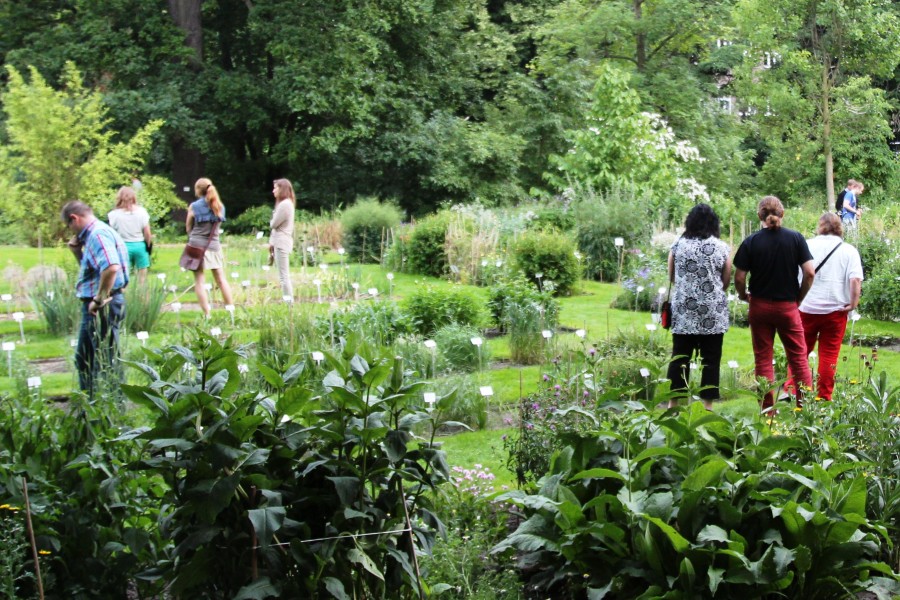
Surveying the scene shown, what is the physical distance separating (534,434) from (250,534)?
204 centimetres

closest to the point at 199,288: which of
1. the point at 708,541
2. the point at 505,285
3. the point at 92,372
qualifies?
the point at 505,285

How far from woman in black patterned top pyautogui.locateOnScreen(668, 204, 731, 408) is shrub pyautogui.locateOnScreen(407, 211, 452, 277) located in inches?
329

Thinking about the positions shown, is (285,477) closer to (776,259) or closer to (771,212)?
(776,259)

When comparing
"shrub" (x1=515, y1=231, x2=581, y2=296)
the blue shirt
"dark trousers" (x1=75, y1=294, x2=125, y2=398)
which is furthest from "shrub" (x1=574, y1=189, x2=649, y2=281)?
"dark trousers" (x1=75, y1=294, x2=125, y2=398)

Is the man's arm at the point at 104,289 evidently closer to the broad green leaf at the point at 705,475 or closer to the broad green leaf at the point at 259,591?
the broad green leaf at the point at 259,591

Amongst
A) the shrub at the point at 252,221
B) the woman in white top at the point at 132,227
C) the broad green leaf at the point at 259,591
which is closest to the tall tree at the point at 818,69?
the shrub at the point at 252,221

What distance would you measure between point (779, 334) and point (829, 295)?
73 cm

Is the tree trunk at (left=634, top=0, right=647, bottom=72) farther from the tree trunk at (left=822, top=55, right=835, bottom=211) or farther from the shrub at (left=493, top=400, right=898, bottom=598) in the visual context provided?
the shrub at (left=493, top=400, right=898, bottom=598)

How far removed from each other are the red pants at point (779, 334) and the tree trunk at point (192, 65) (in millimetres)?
20515

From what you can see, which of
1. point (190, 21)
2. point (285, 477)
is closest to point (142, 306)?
point (285, 477)

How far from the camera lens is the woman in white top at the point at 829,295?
25.2ft

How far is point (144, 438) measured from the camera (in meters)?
3.16

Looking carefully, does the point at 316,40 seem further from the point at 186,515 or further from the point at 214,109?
the point at 186,515

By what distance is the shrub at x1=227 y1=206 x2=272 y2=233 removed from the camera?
23.6m
